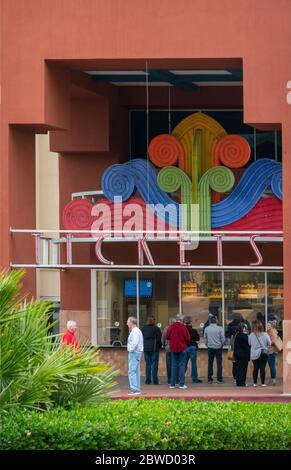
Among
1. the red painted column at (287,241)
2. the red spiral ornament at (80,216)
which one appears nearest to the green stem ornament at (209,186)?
the red spiral ornament at (80,216)

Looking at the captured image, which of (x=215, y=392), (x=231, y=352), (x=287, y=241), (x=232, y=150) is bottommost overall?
(x=215, y=392)

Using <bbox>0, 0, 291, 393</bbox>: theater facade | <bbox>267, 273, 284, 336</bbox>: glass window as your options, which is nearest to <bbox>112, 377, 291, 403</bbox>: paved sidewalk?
<bbox>0, 0, 291, 393</bbox>: theater facade

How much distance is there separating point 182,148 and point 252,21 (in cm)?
458

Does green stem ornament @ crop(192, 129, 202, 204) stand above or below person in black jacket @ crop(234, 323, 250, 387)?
above

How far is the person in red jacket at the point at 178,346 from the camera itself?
27.8 m

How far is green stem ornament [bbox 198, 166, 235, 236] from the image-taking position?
29797 millimetres

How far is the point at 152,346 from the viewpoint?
2898cm

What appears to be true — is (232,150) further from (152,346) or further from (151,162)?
(152,346)

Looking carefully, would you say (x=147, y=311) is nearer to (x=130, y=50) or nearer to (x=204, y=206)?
(x=204, y=206)

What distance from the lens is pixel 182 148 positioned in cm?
3059

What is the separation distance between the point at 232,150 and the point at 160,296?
429 centimetres

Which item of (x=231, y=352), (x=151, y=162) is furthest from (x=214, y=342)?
(x=151, y=162)

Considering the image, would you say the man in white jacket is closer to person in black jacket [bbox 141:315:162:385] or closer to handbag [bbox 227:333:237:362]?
person in black jacket [bbox 141:315:162:385]

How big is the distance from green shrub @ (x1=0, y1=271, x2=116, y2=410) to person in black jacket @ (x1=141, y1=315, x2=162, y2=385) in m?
13.7
